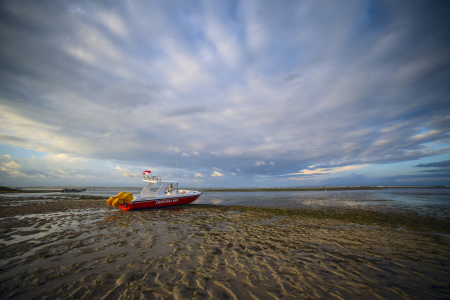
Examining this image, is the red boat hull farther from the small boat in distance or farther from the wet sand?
the wet sand

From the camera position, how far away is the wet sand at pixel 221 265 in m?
4.25

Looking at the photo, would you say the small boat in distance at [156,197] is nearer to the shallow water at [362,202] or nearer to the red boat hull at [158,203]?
the red boat hull at [158,203]

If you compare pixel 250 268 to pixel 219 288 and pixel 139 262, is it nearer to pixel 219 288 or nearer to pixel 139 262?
pixel 219 288

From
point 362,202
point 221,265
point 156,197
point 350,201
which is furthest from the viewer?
point 350,201

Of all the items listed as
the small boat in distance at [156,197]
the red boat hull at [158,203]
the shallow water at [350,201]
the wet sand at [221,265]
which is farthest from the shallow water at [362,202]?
the wet sand at [221,265]

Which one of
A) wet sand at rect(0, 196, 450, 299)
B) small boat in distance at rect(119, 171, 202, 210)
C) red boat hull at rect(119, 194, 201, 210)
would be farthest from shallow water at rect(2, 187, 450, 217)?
wet sand at rect(0, 196, 450, 299)

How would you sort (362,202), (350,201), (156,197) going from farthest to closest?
(350,201)
(362,202)
(156,197)

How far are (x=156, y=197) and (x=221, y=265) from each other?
50.2 feet

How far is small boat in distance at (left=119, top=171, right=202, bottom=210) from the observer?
1754cm

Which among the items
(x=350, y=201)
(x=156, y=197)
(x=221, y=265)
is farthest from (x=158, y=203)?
(x=350, y=201)

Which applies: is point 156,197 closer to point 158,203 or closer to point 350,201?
point 158,203

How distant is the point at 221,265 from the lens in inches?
221

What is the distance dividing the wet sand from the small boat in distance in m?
8.36

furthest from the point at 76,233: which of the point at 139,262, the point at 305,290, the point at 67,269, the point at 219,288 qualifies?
the point at 305,290
